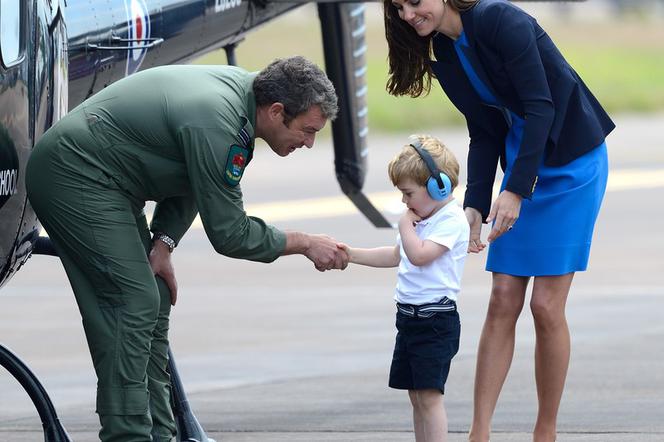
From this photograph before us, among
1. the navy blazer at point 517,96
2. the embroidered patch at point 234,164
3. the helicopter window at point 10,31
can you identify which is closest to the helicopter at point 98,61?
the helicopter window at point 10,31

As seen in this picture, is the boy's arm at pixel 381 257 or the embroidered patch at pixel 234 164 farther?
the boy's arm at pixel 381 257

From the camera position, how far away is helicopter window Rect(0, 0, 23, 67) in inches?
194

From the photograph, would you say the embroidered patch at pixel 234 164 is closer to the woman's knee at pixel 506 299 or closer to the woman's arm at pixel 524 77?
the woman's arm at pixel 524 77

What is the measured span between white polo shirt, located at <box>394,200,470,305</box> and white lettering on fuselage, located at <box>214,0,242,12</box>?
9.71 ft

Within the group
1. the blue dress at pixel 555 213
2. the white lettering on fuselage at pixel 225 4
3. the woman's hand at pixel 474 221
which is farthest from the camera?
the white lettering on fuselage at pixel 225 4

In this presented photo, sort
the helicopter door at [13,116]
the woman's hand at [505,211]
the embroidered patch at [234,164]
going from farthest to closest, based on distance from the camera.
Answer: the woman's hand at [505,211] < the helicopter door at [13,116] < the embroidered patch at [234,164]

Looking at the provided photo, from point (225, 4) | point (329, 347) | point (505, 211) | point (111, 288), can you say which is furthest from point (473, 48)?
point (329, 347)

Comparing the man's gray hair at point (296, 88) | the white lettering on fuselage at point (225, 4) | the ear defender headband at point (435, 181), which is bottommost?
the white lettering on fuselage at point (225, 4)

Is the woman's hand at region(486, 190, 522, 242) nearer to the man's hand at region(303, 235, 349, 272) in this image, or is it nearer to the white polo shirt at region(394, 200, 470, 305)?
the white polo shirt at region(394, 200, 470, 305)

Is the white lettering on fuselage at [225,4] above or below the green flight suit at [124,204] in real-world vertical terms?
below

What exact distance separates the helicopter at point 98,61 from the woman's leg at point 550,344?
1288 mm

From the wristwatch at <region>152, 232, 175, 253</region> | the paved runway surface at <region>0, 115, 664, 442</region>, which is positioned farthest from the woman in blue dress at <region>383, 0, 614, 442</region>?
the wristwatch at <region>152, 232, 175, 253</region>

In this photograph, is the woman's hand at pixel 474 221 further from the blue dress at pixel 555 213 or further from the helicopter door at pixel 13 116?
the helicopter door at pixel 13 116

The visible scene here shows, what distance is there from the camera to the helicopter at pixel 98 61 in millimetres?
5059
